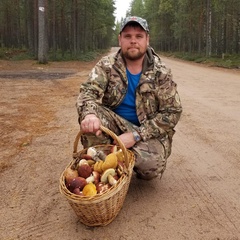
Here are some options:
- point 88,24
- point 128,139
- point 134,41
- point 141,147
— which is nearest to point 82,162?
point 128,139

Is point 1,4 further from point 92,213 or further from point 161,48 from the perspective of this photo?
point 92,213

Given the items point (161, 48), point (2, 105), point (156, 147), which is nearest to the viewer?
point (156, 147)

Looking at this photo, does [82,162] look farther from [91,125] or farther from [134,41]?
[134,41]

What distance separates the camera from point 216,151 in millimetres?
4363

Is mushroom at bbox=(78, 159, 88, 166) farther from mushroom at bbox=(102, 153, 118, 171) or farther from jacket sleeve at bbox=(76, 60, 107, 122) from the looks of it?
jacket sleeve at bbox=(76, 60, 107, 122)

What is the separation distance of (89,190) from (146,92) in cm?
127

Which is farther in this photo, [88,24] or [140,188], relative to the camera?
[88,24]

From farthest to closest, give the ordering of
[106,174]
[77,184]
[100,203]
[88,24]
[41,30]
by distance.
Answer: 1. [88,24]
2. [41,30]
3. [106,174]
4. [77,184]
5. [100,203]

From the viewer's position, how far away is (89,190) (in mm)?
2375

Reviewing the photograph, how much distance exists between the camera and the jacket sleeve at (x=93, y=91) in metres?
3.07

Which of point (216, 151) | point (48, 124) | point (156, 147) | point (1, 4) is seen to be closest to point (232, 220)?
point (156, 147)

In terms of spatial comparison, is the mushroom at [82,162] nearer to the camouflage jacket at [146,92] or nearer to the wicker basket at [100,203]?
the wicker basket at [100,203]

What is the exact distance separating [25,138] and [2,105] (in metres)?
2.86

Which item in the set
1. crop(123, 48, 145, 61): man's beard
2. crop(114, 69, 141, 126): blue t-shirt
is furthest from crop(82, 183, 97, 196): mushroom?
crop(123, 48, 145, 61): man's beard
